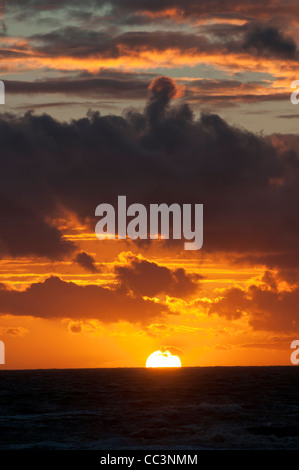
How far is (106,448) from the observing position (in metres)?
48.8

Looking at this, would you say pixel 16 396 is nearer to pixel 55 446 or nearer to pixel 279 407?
pixel 279 407

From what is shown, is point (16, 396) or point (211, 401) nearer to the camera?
point (211, 401)

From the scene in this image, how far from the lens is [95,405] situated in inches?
3201

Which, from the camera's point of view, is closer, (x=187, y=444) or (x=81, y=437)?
(x=187, y=444)

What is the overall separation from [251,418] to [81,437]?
63.9 feet

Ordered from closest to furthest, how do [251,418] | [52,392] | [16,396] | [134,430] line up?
[134,430] < [251,418] < [16,396] < [52,392]

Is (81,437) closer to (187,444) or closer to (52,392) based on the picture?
(187,444)
